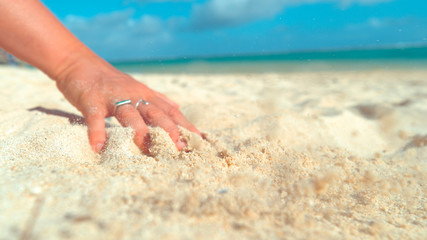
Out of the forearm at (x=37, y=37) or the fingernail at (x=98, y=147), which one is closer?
the fingernail at (x=98, y=147)

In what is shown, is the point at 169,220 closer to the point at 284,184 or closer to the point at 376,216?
the point at 284,184

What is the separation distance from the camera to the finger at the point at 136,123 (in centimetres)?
107

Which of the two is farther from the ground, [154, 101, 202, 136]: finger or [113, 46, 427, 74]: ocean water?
[113, 46, 427, 74]: ocean water

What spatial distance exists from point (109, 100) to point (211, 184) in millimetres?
720

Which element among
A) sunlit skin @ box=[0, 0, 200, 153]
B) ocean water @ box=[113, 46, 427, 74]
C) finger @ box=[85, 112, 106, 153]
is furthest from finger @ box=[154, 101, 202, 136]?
ocean water @ box=[113, 46, 427, 74]

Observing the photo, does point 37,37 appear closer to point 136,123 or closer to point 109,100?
point 109,100

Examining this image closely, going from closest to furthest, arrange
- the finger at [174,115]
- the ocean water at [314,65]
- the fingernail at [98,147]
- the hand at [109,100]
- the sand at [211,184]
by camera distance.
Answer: the sand at [211,184], the fingernail at [98,147], the hand at [109,100], the finger at [174,115], the ocean water at [314,65]

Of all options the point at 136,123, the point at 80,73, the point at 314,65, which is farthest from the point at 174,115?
the point at 314,65

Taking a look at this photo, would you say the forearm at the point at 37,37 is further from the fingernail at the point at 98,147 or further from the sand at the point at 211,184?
the fingernail at the point at 98,147

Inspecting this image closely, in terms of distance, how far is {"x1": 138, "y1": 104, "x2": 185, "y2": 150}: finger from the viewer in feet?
3.77

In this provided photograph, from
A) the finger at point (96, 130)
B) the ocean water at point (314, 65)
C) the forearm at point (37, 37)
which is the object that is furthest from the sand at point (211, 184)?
the ocean water at point (314, 65)

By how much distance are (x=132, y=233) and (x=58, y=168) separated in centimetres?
41

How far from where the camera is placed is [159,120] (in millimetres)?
1230

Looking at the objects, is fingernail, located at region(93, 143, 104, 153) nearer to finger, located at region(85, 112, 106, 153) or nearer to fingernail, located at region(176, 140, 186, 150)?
finger, located at region(85, 112, 106, 153)
